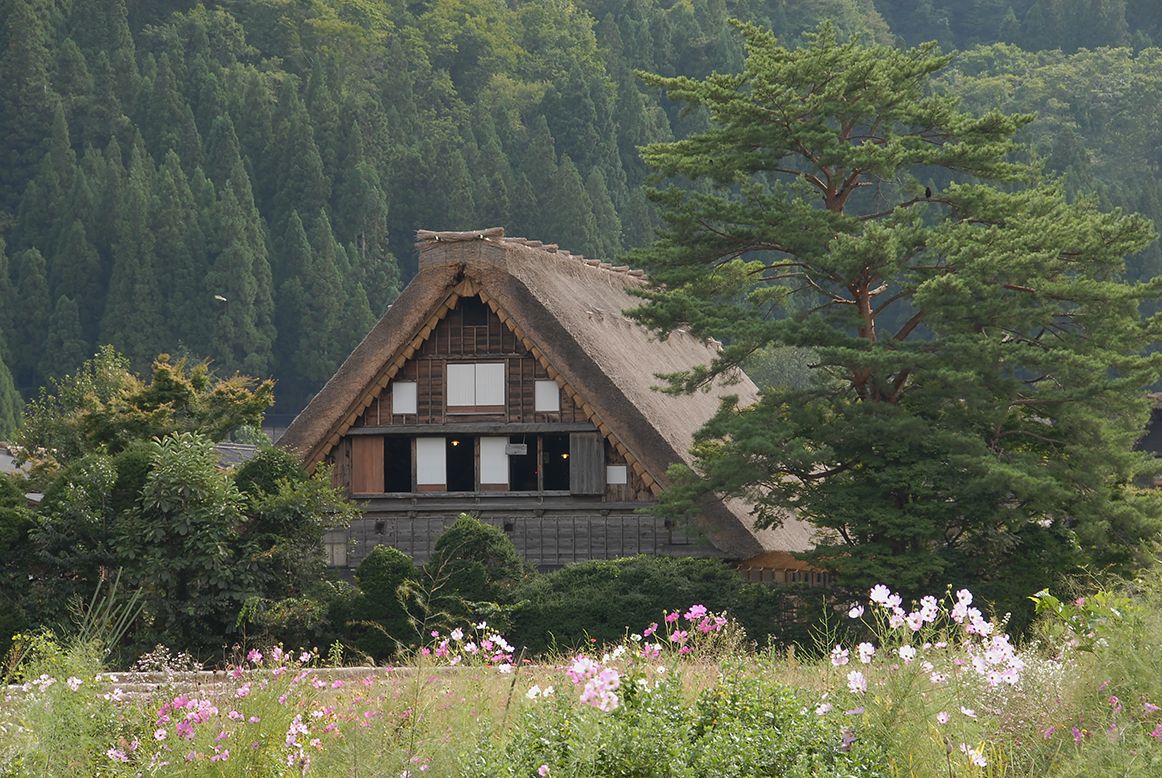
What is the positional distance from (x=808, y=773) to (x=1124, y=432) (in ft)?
52.8

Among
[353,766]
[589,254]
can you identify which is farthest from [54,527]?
[589,254]

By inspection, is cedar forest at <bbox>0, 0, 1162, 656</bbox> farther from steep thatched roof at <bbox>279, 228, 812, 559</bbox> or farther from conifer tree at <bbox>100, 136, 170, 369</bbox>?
steep thatched roof at <bbox>279, 228, 812, 559</bbox>

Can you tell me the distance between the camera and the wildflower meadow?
355 inches

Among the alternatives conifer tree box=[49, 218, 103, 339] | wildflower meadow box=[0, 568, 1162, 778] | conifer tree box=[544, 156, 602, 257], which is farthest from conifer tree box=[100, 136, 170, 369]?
wildflower meadow box=[0, 568, 1162, 778]

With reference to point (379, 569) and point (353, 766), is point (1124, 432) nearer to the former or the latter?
point (379, 569)

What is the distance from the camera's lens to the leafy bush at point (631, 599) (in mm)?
22406

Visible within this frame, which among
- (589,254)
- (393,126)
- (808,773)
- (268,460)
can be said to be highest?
(393,126)

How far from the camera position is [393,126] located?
299 feet

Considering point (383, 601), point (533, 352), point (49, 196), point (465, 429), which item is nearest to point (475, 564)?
point (383, 601)

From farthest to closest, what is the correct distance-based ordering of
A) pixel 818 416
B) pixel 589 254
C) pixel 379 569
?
pixel 589 254 → pixel 818 416 → pixel 379 569

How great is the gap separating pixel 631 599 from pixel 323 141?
62.3 m

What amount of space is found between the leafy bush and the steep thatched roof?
11.2 ft

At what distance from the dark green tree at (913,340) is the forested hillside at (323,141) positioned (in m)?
41.0

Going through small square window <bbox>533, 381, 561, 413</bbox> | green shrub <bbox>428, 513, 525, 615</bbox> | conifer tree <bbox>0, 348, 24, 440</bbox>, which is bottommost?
green shrub <bbox>428, 513, 525, 615</bbox>
